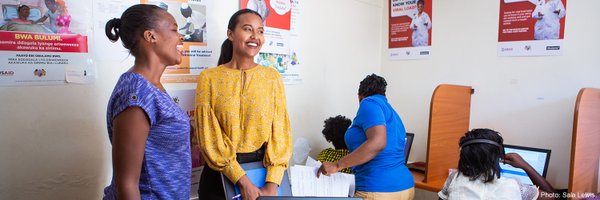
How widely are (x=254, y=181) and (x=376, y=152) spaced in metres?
0.54

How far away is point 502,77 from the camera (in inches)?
91.5

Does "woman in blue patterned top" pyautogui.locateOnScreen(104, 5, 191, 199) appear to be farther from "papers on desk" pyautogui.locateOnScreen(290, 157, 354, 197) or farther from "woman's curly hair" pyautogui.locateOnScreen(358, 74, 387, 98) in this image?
"woman's curly hair" pyautogui.locateOnScreen(358, 74, 387, 98)

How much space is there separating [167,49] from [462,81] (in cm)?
206

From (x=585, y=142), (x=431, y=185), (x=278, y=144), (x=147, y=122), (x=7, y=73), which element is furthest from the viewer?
(x=431, y=185)

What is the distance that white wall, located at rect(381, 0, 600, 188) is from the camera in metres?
2.06

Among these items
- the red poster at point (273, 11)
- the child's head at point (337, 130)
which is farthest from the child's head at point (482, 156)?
the red poster at point (273, 11)

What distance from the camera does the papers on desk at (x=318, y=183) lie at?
1.51m

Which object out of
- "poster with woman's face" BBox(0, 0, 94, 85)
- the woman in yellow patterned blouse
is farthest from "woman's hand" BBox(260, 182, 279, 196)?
"poster with woman's face" BBox(0, 0, 94, 85)

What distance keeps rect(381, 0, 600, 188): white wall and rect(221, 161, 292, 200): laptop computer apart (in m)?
1.61

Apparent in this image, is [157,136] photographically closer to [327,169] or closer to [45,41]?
[45,41]

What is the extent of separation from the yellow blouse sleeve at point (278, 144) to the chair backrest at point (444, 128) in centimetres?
100

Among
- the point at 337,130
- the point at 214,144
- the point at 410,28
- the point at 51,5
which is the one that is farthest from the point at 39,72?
the point at 410,28

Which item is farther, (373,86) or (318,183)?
(373,86)

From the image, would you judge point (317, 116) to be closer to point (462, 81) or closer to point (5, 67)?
point (462, 81)
